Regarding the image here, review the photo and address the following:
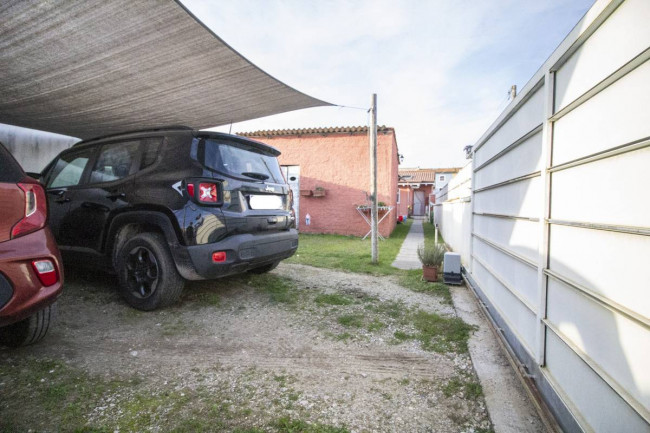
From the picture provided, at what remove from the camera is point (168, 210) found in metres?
2.72

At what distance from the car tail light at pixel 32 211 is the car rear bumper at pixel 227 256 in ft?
3.02

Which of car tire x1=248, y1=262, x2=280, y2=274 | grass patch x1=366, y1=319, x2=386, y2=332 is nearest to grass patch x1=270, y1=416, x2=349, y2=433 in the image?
grass patch x1=366, y1=319, x2=386, y2=332

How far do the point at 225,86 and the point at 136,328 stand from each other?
3560mm

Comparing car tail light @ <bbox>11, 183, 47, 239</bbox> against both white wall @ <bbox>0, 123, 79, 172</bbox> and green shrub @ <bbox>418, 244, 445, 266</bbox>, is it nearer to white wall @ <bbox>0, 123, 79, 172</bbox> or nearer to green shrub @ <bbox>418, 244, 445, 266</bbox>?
green shrub @ <bbox>418, 244, 445, 266</bbox>

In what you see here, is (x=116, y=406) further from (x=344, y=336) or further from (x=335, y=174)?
(x=335, y=174)

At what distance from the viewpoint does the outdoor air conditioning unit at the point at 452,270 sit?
407cm

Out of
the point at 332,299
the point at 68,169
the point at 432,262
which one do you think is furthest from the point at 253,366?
the point at 68,169

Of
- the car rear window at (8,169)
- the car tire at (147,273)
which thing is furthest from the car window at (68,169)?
the car rear window at (8,169)

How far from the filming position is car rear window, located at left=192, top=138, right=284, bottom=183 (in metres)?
2.80

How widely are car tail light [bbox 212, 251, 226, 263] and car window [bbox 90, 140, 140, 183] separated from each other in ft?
4.22

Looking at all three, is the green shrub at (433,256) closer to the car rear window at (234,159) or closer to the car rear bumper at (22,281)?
the car rear window at (234,159)

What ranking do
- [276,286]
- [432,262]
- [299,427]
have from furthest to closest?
[432,262], [276,286], [299,427]

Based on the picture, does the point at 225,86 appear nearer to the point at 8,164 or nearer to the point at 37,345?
the point at 8,164

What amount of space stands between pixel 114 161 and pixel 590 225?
3808 mm
